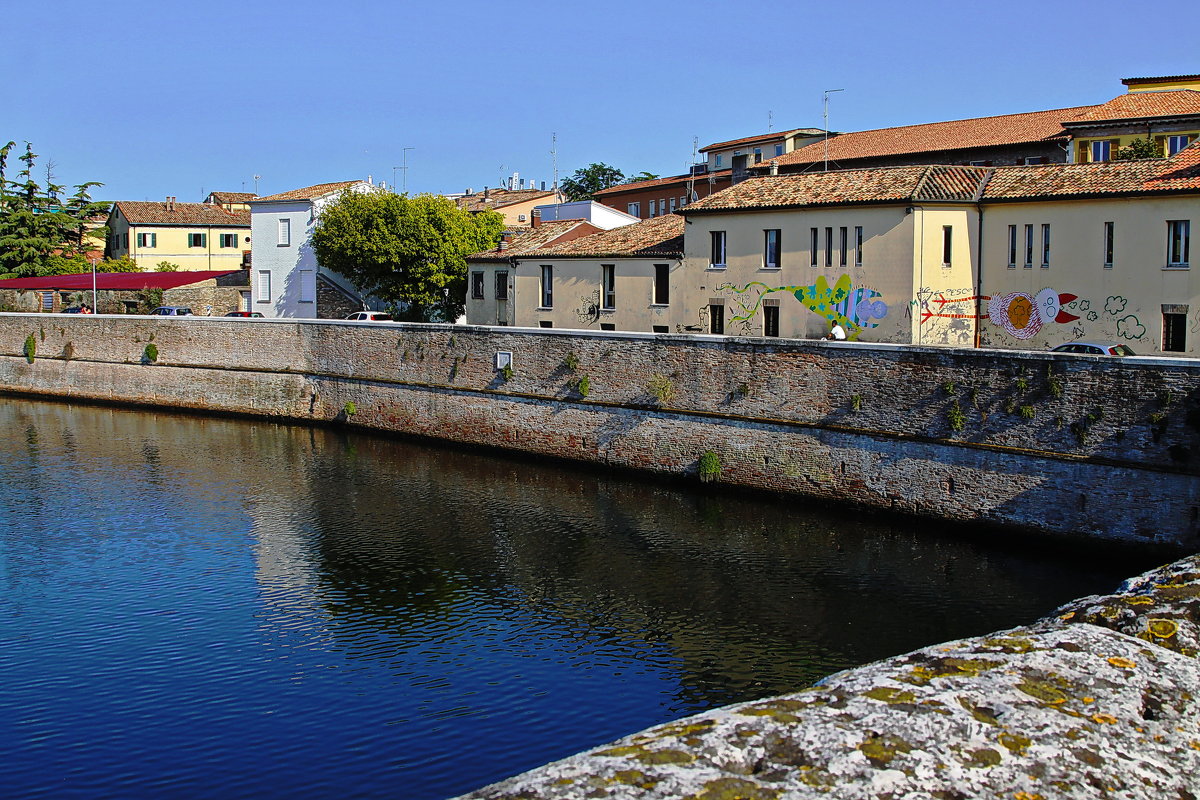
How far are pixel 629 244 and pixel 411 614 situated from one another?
22.9 m

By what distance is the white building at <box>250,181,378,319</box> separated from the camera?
53.0 meters

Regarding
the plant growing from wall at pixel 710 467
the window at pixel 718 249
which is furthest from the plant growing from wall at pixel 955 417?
the window at pixel 718 249

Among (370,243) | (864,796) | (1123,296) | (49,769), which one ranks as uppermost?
(370,243)

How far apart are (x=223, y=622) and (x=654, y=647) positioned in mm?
7199

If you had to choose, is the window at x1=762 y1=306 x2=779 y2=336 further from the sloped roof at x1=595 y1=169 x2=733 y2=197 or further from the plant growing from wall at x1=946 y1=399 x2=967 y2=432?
the sloped roof at x1=595 y1=169 x2=733 y2=197

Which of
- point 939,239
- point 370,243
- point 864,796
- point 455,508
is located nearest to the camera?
point 864,796

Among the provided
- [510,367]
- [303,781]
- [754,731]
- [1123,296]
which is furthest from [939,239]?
[754,731]

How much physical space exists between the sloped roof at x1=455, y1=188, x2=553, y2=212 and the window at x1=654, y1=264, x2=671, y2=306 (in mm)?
27668

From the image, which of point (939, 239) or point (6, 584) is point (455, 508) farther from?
point (939, 239)

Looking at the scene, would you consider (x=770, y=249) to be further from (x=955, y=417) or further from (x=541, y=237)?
(x=955, y=417)

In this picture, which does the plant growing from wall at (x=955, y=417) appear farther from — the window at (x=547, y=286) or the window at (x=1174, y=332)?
the window at (x=547, y=286)

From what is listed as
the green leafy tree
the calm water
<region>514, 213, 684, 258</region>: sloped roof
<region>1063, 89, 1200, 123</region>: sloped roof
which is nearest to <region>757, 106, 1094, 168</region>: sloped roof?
<region>1063, 89, 1200, 123</region>: sloped roof

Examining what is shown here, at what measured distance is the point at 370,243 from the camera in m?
47.9

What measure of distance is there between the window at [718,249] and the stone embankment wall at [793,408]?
7120 millimetres
